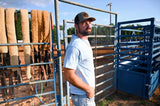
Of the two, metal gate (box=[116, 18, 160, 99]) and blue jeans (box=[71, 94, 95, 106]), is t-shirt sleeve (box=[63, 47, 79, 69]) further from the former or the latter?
metal gate (box=[116, 18, 160, 99])

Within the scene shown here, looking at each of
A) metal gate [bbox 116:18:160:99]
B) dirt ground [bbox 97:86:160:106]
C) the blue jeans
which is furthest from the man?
metal gate [bbox 116:18:160:99]

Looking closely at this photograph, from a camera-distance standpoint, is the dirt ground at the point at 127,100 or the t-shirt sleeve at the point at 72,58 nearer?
the t-shirt sleeve at the point at 72,58

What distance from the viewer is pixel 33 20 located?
6.68 ft

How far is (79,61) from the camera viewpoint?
1.49m

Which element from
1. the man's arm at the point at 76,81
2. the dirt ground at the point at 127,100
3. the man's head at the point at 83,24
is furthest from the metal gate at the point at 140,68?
the man's arm at the point at 76,81

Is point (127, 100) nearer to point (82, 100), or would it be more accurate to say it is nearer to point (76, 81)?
point (82, 100)

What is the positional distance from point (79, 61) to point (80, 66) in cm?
9

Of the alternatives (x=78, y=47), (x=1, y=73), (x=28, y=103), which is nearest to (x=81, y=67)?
(x=78, y=47)

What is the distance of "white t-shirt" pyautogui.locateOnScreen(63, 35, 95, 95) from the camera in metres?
Answer: 1.40

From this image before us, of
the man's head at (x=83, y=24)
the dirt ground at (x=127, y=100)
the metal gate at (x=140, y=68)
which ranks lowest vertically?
the dirt ground at (x=127, y=100)

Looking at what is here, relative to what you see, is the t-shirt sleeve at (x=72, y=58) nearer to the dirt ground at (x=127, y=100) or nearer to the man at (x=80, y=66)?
the man at (x=80, y=66)

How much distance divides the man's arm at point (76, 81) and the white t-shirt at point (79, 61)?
0.07 metres

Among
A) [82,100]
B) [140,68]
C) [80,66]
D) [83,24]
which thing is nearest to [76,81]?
[80,66]

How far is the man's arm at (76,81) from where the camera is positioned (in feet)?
4.59
